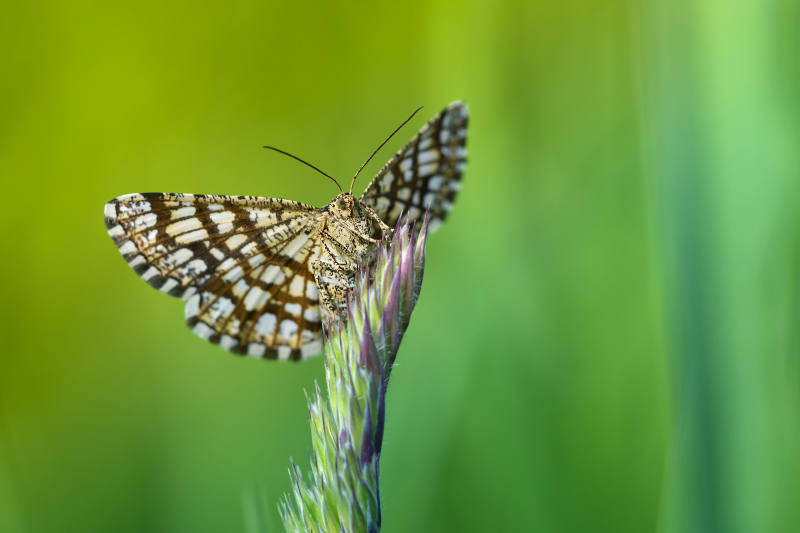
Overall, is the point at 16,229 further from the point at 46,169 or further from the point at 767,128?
the point at 767,128

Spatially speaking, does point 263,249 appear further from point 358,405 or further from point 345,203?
point 358,405

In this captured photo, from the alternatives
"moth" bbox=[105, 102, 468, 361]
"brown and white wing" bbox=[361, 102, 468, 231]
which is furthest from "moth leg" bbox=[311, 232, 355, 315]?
"brown and white wing" bbox=[361, 102, 468, 231]

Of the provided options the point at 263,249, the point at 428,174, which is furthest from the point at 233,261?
the point at 428,174

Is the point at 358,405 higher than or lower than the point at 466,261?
lower

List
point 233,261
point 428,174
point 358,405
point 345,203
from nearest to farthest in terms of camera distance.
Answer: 1. point 358,405
2. point 345,203
3. point 233,261
4. point 428,174

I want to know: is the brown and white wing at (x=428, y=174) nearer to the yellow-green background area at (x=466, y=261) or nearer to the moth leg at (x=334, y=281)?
the yellow-green background area at (x=466, y=261)

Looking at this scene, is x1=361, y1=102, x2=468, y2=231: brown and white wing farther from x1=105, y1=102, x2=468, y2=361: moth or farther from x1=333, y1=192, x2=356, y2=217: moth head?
x1=333, y1=192, x2=356, y2=217: moth head
